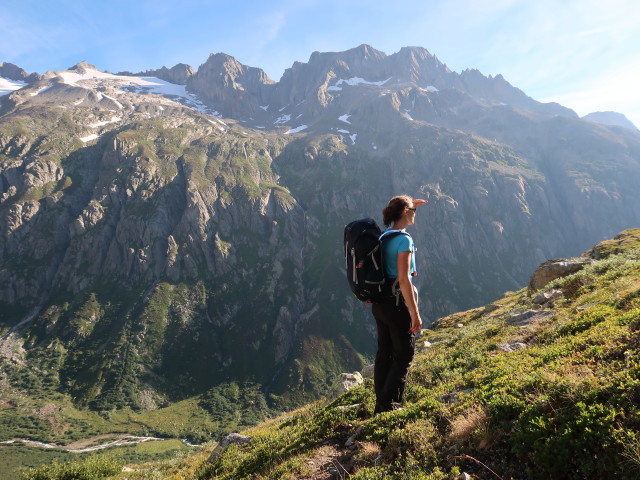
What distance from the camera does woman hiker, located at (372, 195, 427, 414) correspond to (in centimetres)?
809

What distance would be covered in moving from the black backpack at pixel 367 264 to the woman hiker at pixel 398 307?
168mm

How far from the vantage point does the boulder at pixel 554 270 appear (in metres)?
29.6

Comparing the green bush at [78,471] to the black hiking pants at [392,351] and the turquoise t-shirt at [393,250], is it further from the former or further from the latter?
the turquoise t-shirt at [393,250]

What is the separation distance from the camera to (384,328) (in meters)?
9.12

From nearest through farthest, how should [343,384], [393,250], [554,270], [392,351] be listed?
[393,250] < [392,351] < [343,384] < [554,270]

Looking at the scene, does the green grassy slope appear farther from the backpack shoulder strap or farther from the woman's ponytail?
the woman's ponytail

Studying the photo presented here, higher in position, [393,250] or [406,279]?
[393,250]

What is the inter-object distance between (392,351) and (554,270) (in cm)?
2998

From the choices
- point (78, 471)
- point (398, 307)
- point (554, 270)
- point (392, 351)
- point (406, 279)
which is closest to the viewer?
point (406, 279)

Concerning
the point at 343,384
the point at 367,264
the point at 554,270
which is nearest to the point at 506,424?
the point at 367,264

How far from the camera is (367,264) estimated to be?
8539 millimetres

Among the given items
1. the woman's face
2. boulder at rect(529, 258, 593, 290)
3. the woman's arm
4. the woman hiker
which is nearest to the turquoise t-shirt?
the woman hiker

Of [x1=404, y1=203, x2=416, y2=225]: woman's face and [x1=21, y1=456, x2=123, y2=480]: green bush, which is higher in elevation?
[x1=404, y1=203, x2=416, y2=225]: woman's face

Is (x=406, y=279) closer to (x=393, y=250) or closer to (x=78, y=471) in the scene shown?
(x=393, y=250)
